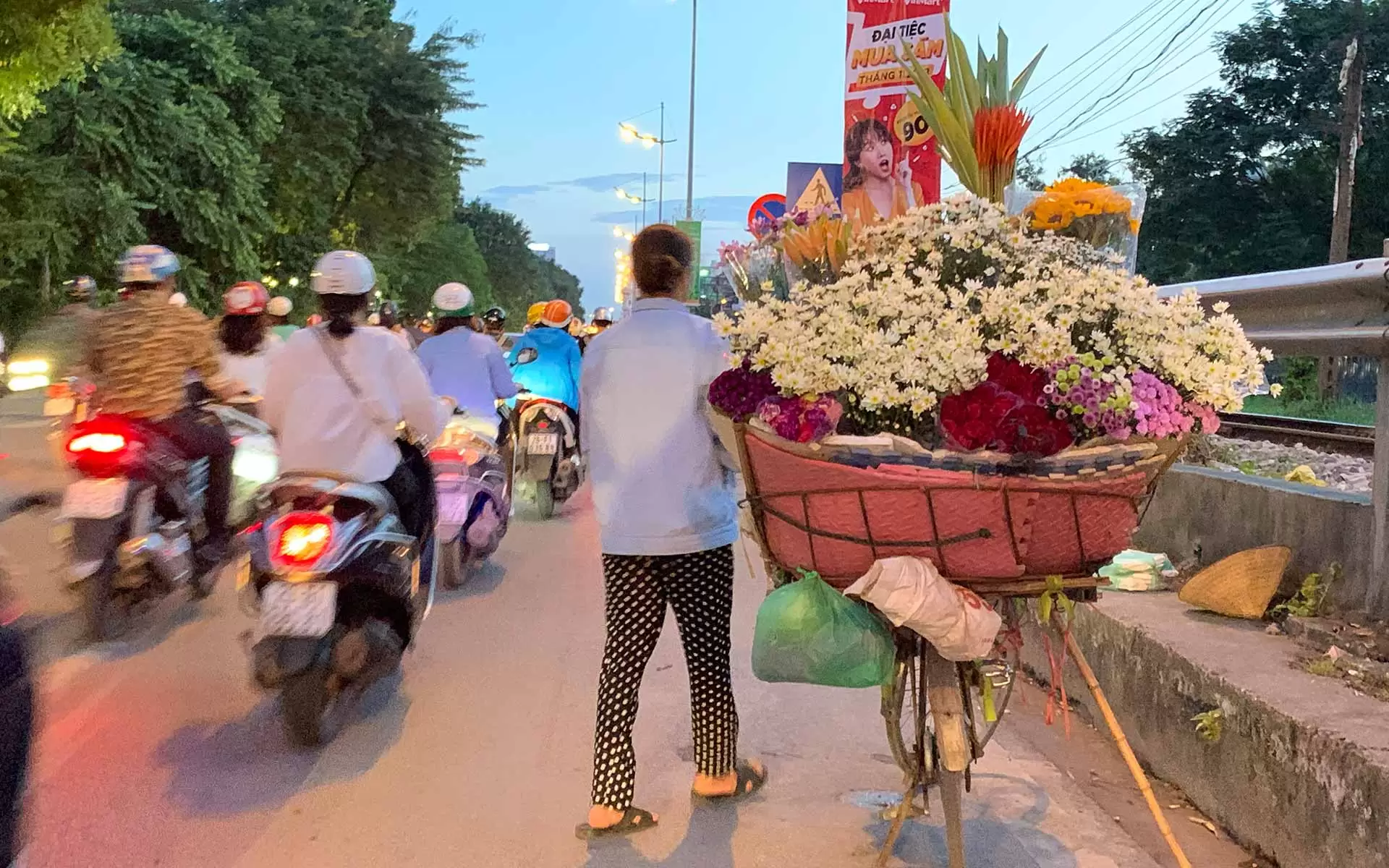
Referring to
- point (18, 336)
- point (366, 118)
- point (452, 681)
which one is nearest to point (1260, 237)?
point (366, 118)

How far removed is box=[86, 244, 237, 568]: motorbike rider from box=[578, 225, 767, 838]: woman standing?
9.70ft

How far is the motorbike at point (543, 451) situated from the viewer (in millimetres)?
9977

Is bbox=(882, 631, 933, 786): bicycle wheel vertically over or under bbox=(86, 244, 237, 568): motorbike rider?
under

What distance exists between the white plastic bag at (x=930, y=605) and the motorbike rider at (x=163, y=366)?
435 centimetres

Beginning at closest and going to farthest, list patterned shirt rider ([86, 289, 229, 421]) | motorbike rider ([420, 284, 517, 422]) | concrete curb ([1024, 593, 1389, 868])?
concrete curb ([1024, 593, 1389, 868])
patterned shirt rider ([86, 289, 229, 421])
motorbike rider ([420, 284, 517, 422])

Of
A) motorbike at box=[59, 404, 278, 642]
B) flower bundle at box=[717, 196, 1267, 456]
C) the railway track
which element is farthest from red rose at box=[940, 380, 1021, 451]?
the railway track

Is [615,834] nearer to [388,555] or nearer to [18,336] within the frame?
[388,555]

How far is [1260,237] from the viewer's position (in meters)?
33.3

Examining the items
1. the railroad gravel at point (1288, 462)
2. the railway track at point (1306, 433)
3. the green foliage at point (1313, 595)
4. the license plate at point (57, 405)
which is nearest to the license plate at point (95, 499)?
the license plate at point (57, 405)

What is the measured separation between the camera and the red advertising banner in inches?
293

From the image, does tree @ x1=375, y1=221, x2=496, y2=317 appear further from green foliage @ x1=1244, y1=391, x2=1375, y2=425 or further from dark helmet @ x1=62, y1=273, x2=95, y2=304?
dark helmet @ x1=62, y1=273, x2=95, y2=304

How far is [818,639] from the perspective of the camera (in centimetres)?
290

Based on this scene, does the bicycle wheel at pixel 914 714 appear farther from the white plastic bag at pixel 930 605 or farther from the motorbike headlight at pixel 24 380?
the motorbike headlight at pixel 24 380

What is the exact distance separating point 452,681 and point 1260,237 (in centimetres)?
3315
